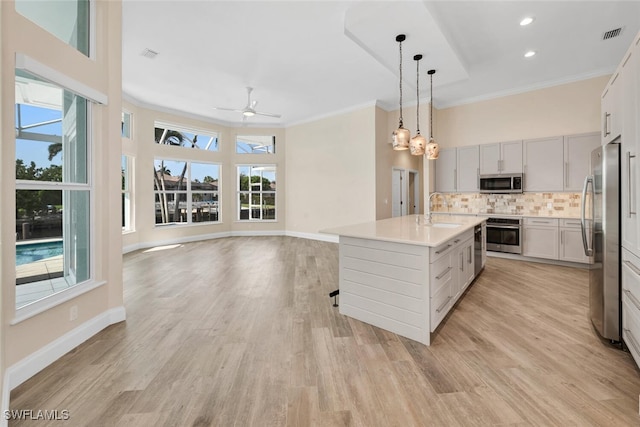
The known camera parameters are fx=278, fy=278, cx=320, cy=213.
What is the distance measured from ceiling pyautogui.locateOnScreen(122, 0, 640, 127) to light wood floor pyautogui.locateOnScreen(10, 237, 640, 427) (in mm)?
3316

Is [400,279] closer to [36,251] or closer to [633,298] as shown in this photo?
[633,298]

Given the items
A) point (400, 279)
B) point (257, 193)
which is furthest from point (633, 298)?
point (257, 193)

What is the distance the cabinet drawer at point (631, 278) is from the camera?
191 cm

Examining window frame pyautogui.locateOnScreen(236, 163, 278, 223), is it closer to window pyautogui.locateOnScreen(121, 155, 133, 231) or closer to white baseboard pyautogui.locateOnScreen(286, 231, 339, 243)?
white baseboard pyautogui.locateOnScreen(286, 231, 339, 243)

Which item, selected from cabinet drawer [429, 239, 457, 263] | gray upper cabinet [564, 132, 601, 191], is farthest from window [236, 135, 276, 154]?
gray upper cabinet [564, 132, 601, 191]

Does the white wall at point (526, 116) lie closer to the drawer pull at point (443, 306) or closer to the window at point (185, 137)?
the drawer pull at point (443, 306)

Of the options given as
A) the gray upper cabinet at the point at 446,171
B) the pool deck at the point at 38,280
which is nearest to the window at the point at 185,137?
the pool deck at the point at 38,280

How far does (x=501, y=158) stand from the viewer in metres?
5.55

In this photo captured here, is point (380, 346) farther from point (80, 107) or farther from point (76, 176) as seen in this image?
point (80, 107)

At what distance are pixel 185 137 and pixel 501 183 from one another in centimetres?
767

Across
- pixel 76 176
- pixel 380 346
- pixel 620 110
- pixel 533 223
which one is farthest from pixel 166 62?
pixel 533 223

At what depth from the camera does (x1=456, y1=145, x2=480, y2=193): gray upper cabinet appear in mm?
5848

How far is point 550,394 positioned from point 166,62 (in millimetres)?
6095

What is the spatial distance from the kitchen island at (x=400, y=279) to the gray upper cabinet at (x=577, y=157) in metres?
3.57
